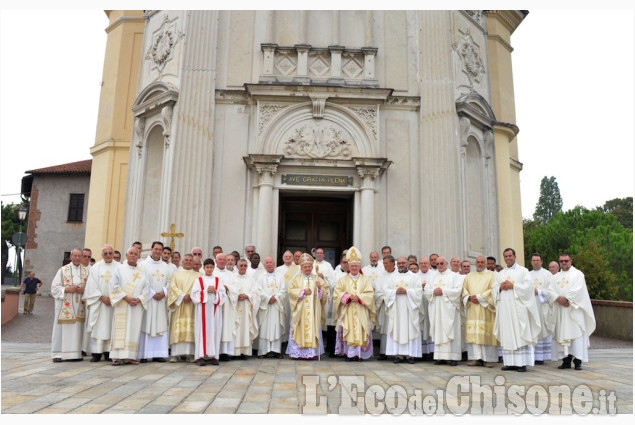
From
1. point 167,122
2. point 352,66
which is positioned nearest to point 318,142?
point 352,66

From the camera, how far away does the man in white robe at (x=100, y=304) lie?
28.4ft

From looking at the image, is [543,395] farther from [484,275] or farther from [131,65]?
[131,65]

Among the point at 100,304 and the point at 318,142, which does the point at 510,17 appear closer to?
the point at 318,142

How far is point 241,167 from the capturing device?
509 inches

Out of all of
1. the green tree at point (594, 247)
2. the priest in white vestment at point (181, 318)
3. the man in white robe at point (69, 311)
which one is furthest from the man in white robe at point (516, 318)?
the green tree at point (594, 247)

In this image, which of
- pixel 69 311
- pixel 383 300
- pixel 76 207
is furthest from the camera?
pixel 76 207

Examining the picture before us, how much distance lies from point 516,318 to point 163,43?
11.4m

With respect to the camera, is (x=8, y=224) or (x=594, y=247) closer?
(x=594, y=247)

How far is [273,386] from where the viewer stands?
6.28 m

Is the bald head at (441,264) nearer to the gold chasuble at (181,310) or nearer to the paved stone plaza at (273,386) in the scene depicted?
the paved stone plaza at (273,386)

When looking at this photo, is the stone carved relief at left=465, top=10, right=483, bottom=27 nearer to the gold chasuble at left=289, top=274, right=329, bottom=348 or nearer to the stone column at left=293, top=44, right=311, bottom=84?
the stone column at left=293, top=44, right=311, bottom=84

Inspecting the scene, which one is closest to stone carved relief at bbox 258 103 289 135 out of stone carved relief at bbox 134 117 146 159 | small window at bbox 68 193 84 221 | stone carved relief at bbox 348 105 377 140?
stone carved relief at bbox 348 105 377 140

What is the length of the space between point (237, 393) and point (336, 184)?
7.74 m

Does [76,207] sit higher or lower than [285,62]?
lower
